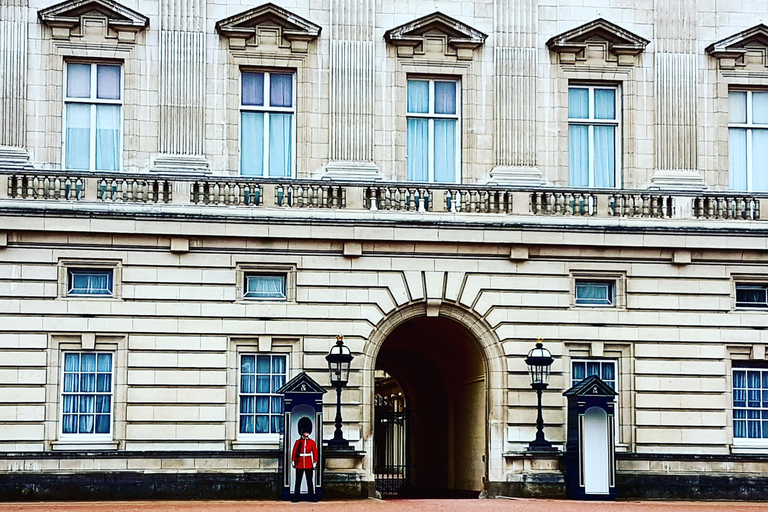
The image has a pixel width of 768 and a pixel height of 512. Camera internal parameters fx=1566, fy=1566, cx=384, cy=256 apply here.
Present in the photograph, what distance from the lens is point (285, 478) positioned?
96.6 ft

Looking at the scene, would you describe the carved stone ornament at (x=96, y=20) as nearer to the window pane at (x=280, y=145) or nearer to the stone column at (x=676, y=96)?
the window pane at (x=280, y=145)

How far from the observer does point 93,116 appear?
31641 mm

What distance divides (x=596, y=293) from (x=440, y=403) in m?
6.18

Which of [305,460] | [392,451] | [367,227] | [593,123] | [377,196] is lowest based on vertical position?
[392,451]

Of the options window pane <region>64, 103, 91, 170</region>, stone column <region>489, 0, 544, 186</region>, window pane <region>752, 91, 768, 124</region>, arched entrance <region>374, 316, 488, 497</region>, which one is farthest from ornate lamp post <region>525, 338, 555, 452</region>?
window pane <region>64, 103, 91, 170</region>

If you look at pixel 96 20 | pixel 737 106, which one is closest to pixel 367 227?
pixel 96 20

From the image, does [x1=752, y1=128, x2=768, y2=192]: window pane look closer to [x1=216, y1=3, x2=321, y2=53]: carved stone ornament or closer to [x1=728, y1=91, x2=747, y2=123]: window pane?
[x1=728, y1=91, x2=747, y2=123]: window pane

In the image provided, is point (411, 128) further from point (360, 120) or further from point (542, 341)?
point (542, 341)

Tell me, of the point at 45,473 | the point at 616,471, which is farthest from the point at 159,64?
the point at 616,471

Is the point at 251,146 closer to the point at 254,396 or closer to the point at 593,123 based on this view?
the point at 254,396

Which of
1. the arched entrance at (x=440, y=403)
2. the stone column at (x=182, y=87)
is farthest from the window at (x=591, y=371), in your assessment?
the stone column at (x=182, y=87)

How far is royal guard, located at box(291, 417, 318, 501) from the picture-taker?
95.6 feet

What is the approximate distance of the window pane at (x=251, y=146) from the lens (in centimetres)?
3209

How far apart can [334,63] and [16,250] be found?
24.3 feet
